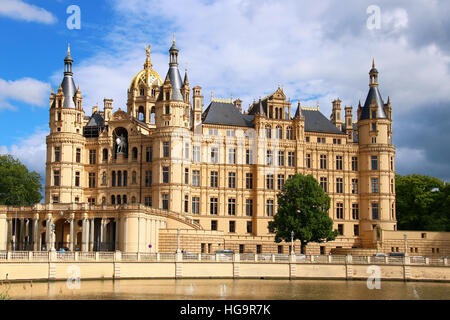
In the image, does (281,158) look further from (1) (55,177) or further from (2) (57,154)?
(1) (55,177)

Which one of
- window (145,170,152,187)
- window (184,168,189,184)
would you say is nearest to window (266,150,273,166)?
window (184,168,189,184)

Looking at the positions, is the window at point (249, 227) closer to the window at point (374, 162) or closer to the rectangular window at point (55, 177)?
the window at point (374, 162)

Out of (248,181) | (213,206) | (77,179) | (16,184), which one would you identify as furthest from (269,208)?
(16,184)

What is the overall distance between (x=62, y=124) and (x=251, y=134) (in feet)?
82.3

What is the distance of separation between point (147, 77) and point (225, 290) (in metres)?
52.4

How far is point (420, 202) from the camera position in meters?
93.8

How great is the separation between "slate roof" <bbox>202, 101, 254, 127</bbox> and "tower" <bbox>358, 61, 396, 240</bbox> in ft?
55.0

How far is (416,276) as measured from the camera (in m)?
58.8

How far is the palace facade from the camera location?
3083 inches

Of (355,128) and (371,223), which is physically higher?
(355,128)
